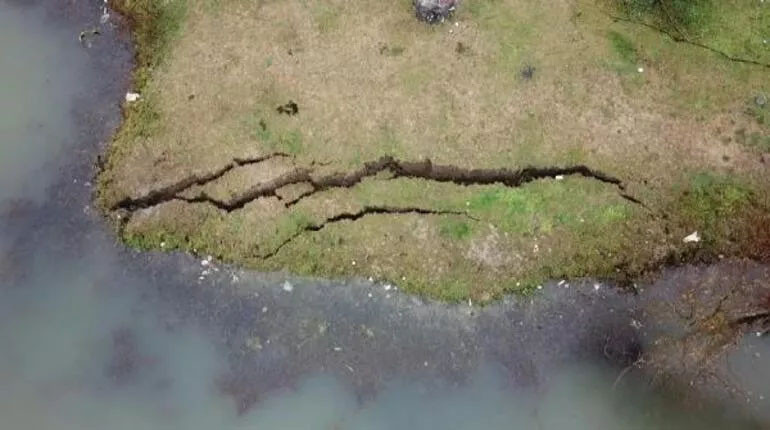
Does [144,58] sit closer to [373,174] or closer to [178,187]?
[178,187]

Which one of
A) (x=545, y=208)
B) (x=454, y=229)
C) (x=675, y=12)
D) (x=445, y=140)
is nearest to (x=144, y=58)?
(x=445, y=140)

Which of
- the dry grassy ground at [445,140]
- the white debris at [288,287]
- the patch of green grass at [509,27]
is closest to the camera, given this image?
the white debris at [288,287]

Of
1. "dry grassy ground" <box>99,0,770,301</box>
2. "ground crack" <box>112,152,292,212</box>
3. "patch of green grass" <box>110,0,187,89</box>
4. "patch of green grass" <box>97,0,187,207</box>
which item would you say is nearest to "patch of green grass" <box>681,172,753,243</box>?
"dry grassy ground" <box>99,0,770,301</box>

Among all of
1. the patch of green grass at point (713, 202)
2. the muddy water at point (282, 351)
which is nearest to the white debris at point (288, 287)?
the muddy water at point (282, 351)

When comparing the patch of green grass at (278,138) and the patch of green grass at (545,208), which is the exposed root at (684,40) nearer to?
the patch of green grass at (545,208)

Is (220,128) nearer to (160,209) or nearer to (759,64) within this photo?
(160,209)

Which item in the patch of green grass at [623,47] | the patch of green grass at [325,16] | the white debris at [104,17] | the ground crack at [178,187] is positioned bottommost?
the ground crack at [178,187]
